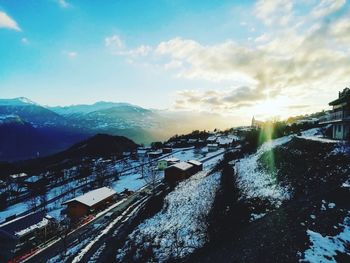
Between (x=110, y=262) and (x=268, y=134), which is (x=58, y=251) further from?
(x=268, y=134)

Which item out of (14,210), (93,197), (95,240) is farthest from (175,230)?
(14,210)

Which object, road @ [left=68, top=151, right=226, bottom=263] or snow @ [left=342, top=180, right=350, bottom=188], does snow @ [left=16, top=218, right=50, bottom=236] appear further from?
snow @ [left=342, top=180, right=350, bottom=188]

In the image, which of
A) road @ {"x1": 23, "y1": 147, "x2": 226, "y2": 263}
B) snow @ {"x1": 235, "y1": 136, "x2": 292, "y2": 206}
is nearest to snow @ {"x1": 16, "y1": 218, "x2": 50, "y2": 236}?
road @ {"x1": 23, "y1": 147, "x2": 226, "y2": 263}

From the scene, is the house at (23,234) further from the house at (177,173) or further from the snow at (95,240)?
the house at (177,173)

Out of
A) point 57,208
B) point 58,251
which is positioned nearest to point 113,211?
point 58,251

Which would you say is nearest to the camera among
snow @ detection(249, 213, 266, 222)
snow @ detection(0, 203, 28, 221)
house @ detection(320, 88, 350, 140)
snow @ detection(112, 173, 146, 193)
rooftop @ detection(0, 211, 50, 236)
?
snow @ detection(249, 213, 266, 222)

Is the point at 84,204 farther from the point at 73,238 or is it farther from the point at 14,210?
the point at 14,210
